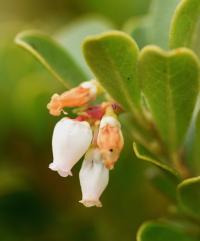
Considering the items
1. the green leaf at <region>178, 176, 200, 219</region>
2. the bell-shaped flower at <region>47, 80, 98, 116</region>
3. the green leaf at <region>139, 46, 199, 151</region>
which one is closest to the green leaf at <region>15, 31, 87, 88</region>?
the bell-shaped flower at <region>47, 80, 98, 116</region>

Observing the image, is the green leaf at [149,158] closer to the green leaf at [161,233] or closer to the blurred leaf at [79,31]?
the green leaf at [161,233]

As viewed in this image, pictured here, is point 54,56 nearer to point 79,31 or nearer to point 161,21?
point 161,21

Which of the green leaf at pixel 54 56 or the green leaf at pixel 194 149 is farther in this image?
the green leaf at pixel 54 56

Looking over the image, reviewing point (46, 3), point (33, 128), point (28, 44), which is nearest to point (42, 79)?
point (33, 128)

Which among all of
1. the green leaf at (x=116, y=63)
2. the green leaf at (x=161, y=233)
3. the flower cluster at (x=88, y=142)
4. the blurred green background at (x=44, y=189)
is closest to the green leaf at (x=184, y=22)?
the green leaf at (x=116, y=63)

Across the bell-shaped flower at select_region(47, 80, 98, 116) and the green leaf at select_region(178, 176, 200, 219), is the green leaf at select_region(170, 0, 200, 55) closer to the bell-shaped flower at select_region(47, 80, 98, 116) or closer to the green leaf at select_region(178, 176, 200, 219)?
the bell-shaped flower at select_region(47, 80, 98, 116)

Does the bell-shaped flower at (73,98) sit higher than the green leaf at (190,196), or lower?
higher

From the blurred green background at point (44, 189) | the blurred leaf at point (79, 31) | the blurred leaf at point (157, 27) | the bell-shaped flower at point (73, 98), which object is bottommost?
the blurred green background at point (44, 189)
